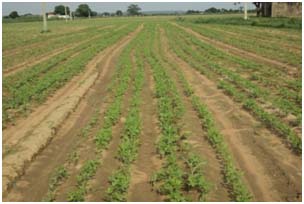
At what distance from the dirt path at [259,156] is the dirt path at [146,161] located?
108cm

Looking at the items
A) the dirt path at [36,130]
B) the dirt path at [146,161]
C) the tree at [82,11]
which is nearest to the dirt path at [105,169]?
the dirt path at [146,161]

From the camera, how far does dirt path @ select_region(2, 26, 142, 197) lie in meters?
5.57

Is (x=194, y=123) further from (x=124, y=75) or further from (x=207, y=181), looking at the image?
(x=124, y=75)

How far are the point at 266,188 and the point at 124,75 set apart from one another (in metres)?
7.15

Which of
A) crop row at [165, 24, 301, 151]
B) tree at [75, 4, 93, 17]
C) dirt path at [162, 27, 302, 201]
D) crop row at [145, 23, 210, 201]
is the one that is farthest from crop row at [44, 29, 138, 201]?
tree at [75, 4, 93, 17]

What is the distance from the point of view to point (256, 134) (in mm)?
6551

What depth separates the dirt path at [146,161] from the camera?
4730 mm

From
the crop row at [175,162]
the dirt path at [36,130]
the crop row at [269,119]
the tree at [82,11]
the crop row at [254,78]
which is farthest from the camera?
the tree at [82,11]

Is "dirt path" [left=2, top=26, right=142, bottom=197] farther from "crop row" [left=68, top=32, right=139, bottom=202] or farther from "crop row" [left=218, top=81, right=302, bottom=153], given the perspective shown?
"crop row" [left=218, top=81, right=302, bottom=153]

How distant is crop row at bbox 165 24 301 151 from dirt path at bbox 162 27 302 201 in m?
0.19

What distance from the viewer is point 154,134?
21.7 feet

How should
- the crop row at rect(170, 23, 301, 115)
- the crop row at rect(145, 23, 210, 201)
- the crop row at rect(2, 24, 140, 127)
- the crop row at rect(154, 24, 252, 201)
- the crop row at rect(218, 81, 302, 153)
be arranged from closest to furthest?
the crop row at rect(154, 24, 252, 201)
the crop row at rect(145, 23, 210, 201)
the crop row at rect(218, 81, 302, 153)
the crop row at rect(170, 23, 301, 115)
the crop row at rect(2, 24, 140, 127)

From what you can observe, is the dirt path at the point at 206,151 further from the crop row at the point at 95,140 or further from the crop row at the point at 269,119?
the crop row at the point at 95,140

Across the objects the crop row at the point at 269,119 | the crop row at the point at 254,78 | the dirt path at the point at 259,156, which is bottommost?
the dirt path at the point at 259,156
